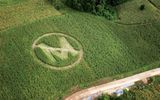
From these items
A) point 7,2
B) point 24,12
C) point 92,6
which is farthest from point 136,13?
point 7,2

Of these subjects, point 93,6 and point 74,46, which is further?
point 93,6

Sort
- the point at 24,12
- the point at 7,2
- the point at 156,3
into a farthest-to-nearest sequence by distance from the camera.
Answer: the point at 156,3 < the point at 7,2 < the point at 24,12

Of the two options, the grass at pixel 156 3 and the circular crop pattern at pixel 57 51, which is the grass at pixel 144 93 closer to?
the circular crop pattern at pixel 57 51

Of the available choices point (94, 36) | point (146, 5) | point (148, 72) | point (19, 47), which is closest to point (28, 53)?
point (19, 47)

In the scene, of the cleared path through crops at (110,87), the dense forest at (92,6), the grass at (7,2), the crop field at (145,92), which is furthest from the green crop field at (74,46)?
the crop field at (145,92)

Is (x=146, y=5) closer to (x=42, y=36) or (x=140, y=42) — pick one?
(x=140, y=42)

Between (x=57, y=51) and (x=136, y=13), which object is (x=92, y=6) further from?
(x=57, y=51)
